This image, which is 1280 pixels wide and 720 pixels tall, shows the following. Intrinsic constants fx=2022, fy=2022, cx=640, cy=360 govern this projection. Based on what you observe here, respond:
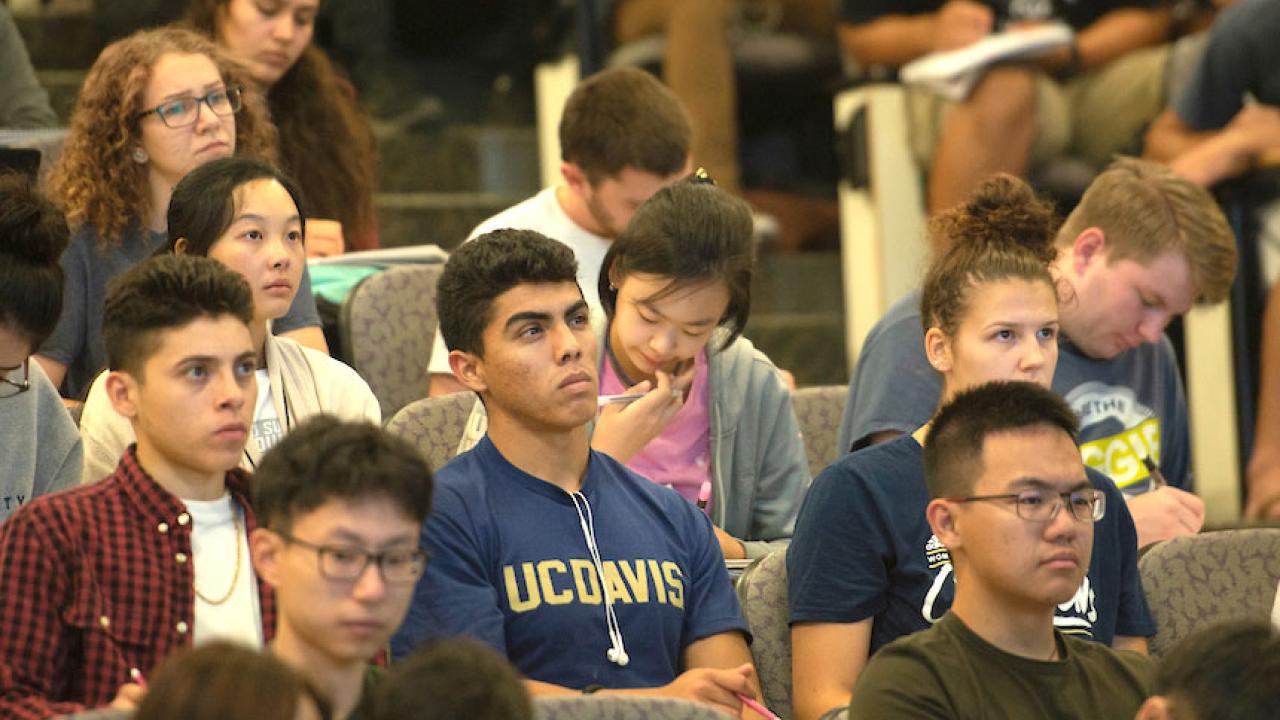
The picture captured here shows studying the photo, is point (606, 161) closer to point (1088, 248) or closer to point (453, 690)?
point (1088, 248)

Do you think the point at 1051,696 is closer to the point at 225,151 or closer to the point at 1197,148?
the point at 225,151

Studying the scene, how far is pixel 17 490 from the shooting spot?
8.91 feet

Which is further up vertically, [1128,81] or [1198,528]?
[1128,81]

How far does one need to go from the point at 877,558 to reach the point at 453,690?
3.24ft

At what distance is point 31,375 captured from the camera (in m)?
2.78

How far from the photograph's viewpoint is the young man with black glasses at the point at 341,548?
81.5 inches

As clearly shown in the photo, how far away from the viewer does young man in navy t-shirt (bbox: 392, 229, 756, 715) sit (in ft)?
8.27

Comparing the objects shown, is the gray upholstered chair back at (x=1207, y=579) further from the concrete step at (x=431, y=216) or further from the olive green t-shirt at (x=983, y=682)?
the concrete step at (x=431, y=216)

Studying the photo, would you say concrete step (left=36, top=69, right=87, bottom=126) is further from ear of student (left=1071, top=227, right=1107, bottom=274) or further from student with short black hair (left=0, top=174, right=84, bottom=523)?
ear of student (left=1071, top=227, right=1107, bottom=274)

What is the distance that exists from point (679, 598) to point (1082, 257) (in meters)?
1.25

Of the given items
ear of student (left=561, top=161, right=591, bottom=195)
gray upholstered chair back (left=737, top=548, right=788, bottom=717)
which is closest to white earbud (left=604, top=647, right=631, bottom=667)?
gray upholstered chair back (left=737, top=548, right=788, bottom=717)

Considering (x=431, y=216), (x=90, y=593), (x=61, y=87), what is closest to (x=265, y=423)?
(x=90, y=593)

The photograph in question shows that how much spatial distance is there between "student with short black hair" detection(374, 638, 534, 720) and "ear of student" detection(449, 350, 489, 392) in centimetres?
88

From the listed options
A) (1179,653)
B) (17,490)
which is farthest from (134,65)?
(1179,653)
